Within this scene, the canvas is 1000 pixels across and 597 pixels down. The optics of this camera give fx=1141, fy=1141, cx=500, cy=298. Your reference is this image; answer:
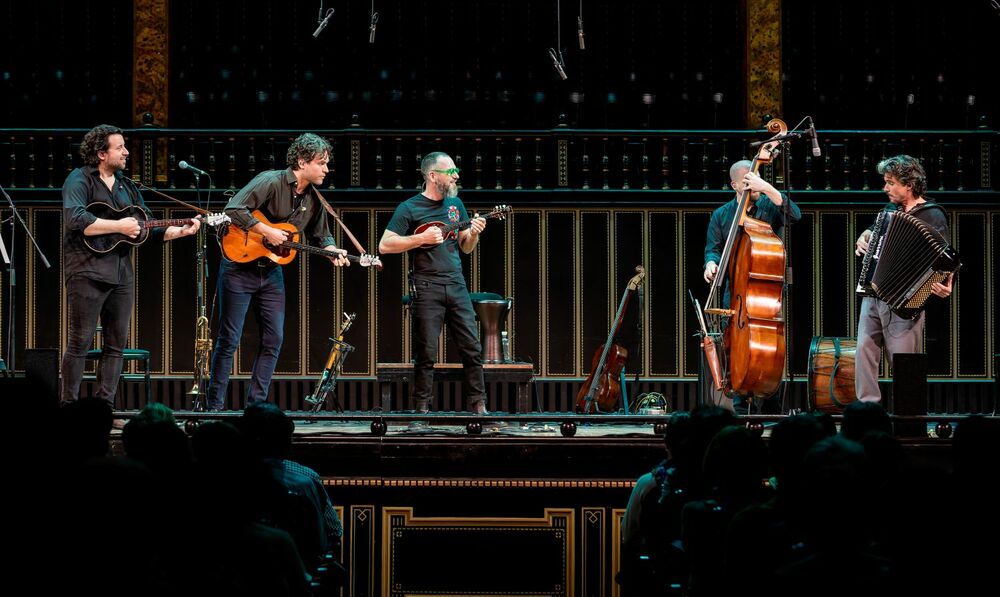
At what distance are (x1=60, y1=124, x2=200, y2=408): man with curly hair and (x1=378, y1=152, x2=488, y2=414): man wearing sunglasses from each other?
148cm

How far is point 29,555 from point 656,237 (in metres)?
7.81

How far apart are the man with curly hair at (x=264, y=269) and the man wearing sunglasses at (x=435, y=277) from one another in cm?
44

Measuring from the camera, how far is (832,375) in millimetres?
7641

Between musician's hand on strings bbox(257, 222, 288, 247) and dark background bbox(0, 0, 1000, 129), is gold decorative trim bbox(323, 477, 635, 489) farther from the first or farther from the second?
dark background bbox(0, 0, 1000, 129)

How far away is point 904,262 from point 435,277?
2699 millimetres

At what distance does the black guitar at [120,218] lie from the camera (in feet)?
20.5

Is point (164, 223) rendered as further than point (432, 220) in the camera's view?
No

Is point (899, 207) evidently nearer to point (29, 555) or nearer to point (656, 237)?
point (656, 237)

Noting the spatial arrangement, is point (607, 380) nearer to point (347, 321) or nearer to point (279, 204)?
point (347, 321)

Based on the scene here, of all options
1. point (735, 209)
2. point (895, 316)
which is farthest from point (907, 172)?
point (735, 209)

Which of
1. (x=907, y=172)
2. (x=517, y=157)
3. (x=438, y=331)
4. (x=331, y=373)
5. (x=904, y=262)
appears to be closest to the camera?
(x=904, y=262)

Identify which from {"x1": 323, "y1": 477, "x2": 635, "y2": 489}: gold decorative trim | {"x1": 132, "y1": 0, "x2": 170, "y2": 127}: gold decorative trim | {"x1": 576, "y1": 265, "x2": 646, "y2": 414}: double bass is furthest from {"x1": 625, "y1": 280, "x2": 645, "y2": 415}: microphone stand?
{"x1": 132, "y1": 0, "x2": 170, "y2": 127}: gold decorative trim

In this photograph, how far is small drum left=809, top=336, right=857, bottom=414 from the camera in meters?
7.61

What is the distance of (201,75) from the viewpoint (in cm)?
1057
